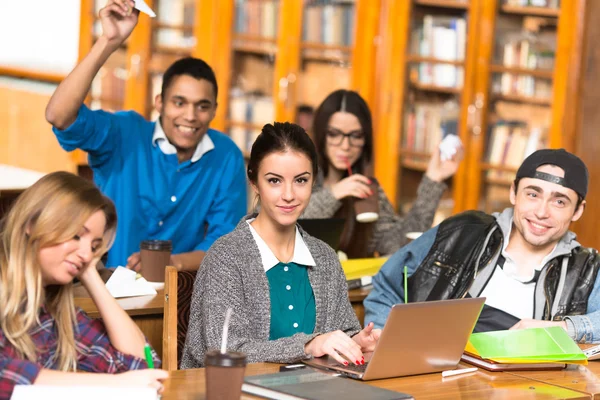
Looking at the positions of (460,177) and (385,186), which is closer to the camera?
(460,177)

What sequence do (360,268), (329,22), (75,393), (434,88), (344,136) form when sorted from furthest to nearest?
(329,22) → (434,88) → (344,136) → (360,268) → (75,393)

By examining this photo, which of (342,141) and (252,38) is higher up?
(252,38)


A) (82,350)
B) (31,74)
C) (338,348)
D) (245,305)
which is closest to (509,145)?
(245,305)

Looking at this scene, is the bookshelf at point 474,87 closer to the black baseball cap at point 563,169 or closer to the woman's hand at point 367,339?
the black baseball cap at point 563,169

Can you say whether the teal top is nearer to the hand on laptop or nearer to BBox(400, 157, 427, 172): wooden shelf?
the hand on laptop

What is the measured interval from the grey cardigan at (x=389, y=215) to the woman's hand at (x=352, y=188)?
0.03 metres

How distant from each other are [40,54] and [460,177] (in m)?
4.43

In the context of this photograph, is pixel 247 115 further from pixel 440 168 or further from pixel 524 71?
pixel 440 168

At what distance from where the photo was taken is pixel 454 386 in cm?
216

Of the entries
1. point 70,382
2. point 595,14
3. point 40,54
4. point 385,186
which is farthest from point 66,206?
point 40,54

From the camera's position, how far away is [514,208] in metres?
2.89

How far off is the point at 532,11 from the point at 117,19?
113 inches

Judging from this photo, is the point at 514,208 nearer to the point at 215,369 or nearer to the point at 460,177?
the point at 215,369

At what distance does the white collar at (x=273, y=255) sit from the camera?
243 cm
